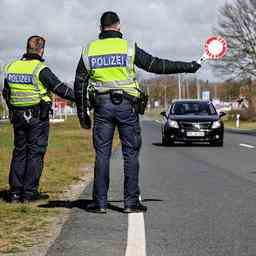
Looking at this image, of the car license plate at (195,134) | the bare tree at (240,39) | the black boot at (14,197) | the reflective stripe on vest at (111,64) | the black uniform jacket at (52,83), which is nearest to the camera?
the reflective stripe on vest at (111,64)

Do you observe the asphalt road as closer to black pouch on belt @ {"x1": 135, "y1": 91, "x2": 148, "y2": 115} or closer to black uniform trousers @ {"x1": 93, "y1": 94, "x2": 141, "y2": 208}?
black uniform trousers @ {"x1": 93, "y1": 94, "x2": 141, "y2": 208}

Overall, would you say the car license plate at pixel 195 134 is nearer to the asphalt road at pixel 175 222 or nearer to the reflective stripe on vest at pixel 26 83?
the asphalt road at pixel 175 222

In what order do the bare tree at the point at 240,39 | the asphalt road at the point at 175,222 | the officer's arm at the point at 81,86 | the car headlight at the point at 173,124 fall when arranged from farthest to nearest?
1. the bare tree at the point at 240,39
2. the car headlight at the point at 173,124
3. the officer's arm at the point at 81,86
4. the asphalt road at the point at 175,222

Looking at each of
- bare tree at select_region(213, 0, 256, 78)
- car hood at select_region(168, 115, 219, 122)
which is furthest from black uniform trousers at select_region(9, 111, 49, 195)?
bare tree at select_region(213, 0, 256, 78)

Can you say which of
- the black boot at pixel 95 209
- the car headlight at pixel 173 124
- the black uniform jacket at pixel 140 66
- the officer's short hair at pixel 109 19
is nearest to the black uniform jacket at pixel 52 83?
the black uniform jacket at pixel 140 66

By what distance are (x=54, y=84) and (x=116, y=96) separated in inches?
45.2

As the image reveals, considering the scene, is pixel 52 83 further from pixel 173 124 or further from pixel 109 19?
pixel 173 124

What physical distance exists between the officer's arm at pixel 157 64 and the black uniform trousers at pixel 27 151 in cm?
168

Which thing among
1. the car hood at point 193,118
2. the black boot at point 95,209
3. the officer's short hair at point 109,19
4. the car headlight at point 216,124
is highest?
the officer's short hair at point 109,19

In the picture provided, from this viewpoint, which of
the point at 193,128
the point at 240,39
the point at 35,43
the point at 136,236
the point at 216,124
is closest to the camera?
the point at 136,236

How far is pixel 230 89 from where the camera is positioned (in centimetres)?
6944

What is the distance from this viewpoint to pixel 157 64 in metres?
7.43

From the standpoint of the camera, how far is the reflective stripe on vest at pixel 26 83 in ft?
27.6

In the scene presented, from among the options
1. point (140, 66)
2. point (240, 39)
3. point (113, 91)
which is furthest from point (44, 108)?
point (240, 39)
